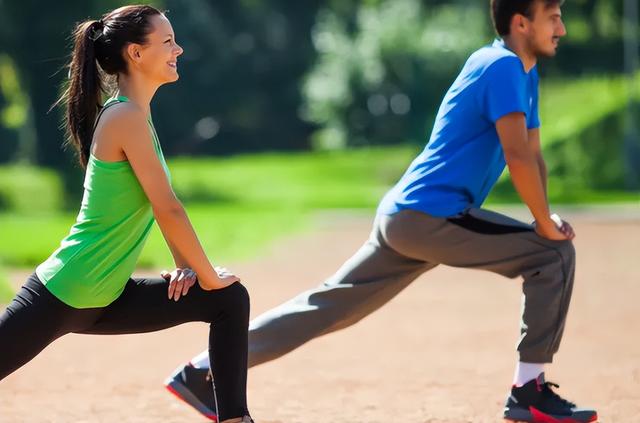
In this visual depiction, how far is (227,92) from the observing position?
5519cm

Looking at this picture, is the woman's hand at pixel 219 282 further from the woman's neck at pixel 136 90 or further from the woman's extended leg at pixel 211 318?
the woman's neck at pixel 136 90

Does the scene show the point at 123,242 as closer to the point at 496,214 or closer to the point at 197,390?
the point at 197,390

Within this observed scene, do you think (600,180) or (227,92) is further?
(227,92)

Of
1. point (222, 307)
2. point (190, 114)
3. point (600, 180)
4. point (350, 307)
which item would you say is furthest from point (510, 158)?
point (190, 114)

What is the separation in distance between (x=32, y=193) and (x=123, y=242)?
27634 millimetres

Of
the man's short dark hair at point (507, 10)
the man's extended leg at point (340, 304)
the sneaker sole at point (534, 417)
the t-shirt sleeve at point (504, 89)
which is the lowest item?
the sneaker sole at point (534, 417)

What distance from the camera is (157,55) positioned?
4441 millimetres

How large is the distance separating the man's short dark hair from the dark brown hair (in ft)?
4.83

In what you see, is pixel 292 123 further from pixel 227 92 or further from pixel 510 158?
pixel 510 158

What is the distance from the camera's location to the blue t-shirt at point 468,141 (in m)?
5.05

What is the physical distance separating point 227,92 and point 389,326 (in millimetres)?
46411

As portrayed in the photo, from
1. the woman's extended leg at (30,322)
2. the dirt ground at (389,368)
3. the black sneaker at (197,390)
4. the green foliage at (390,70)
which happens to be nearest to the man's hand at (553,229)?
the dirt ground at (389,368)

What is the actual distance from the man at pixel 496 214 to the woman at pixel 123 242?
848 millimetres

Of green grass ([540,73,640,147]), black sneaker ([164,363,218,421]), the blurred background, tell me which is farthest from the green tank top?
green grass ([540,73,640,147])
